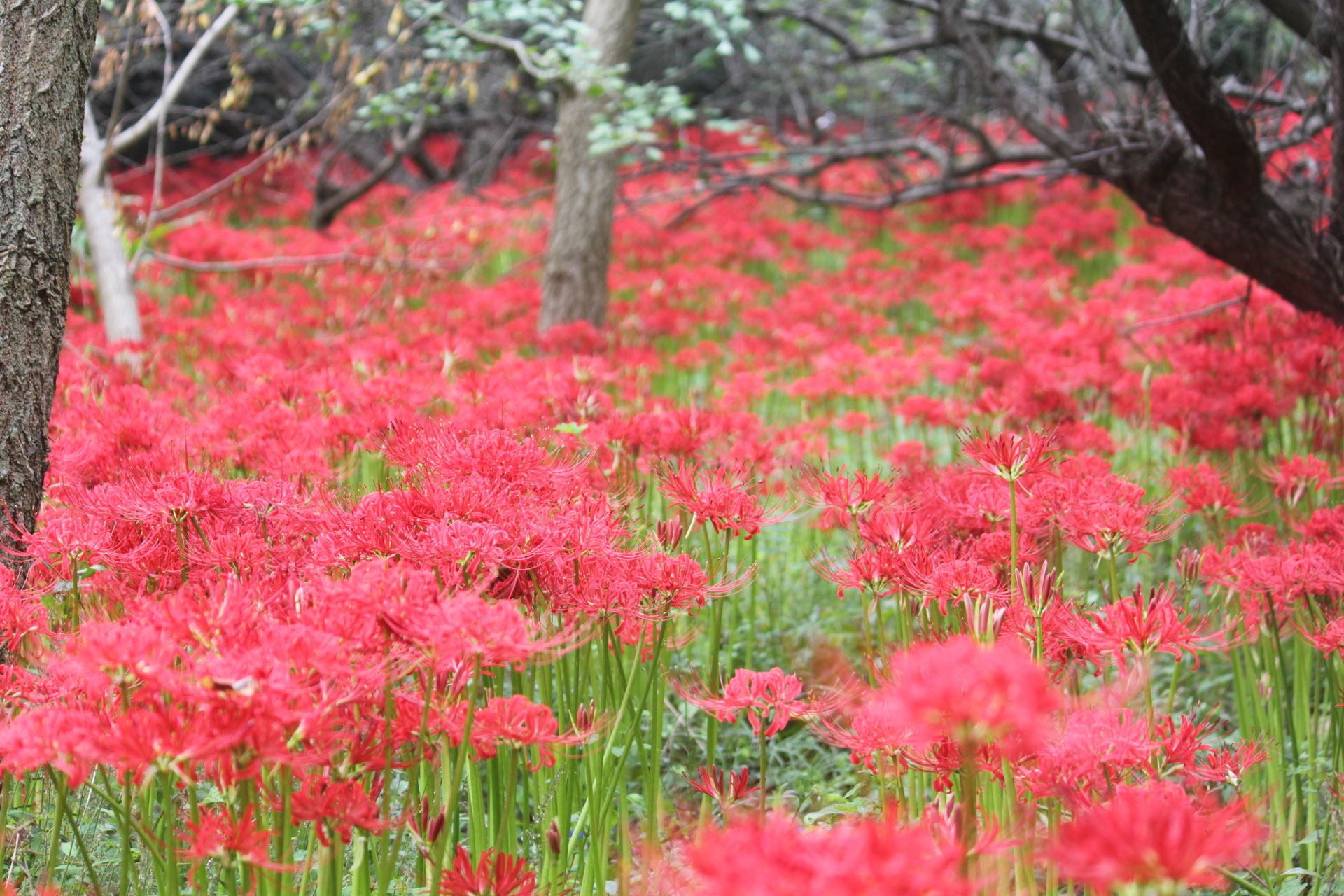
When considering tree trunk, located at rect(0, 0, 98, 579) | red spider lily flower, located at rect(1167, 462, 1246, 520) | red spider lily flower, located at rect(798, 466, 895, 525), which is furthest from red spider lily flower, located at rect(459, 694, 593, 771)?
red spider lily flower, located at rect(1167, 462, 1246, 520)

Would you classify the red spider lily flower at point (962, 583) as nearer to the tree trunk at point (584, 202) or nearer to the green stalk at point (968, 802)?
the green stalk at point (968, 802)

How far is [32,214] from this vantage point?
7.34 ft

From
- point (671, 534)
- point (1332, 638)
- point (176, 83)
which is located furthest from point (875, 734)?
point (176, 83)

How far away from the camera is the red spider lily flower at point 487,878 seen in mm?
1495

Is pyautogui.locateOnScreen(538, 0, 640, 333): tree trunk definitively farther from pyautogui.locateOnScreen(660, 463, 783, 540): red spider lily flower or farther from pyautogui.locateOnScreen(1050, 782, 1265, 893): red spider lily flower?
pyautogui.locateOnScreen(1050, 782, 1265, 893): red spider lily flower

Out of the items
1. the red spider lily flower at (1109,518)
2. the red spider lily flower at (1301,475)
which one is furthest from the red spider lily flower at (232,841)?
the red spider lily flower at (1301,475)

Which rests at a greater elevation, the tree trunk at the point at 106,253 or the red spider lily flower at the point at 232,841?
the tree trunk at the point at 106,253

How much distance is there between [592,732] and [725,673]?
140cm

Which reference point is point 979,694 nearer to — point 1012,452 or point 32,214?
point 1012,452

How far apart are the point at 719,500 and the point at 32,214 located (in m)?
1.59

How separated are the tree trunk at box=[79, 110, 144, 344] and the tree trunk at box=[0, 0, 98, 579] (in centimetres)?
368

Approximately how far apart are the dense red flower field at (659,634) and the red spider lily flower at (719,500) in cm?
1

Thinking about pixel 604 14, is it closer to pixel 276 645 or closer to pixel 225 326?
pixel 225 326

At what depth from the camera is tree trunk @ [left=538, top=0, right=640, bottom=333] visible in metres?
6.32
